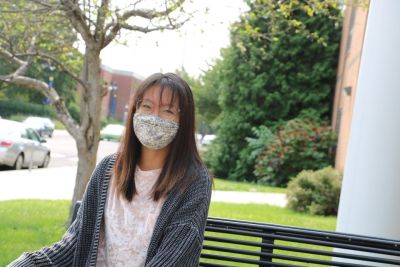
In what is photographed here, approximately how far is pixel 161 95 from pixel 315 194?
9.98m

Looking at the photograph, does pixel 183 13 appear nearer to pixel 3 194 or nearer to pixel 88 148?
pixel 88 148

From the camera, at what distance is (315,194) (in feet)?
38.8

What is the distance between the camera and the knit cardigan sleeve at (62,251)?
7.40 ft

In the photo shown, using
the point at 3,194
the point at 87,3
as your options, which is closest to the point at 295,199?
the point at 3,194

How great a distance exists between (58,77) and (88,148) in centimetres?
3657

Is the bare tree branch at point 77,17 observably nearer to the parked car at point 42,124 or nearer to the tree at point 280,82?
the tree at point 280,82

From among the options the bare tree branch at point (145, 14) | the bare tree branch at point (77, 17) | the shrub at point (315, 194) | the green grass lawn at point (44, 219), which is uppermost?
the bare tree branch at point (145, 14)

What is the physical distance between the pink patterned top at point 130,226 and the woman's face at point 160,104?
233 millimetres

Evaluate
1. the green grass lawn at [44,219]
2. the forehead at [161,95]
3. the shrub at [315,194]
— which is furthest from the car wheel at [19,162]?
the forehead at [161,95]

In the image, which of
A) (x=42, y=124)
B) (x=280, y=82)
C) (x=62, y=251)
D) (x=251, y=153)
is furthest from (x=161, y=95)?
(x=42, y=124)

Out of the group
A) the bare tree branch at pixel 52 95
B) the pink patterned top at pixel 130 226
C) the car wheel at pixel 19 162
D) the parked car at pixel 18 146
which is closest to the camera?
the pink patterned top at pixel 130 226

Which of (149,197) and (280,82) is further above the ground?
(280,82)

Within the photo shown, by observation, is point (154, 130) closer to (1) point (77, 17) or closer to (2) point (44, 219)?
(1) point (77, 17)

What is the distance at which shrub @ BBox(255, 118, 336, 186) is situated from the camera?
1898 centimetres
